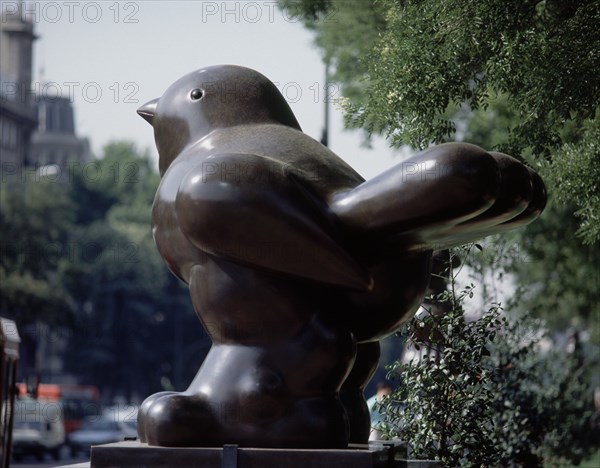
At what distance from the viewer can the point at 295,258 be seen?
5.96 meters

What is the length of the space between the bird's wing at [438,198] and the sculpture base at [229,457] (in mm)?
1117

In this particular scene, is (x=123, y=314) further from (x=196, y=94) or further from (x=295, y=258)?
(x=295, y=258)

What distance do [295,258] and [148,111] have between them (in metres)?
1.75

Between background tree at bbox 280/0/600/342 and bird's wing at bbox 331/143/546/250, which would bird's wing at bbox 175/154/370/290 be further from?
background tree at bbox 280/0/600/342

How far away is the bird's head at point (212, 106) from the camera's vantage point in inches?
267

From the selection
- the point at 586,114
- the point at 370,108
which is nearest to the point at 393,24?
the point at 370,108

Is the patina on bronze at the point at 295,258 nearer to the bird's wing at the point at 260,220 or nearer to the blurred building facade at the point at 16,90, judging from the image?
the bird's wing at the point at 260,220

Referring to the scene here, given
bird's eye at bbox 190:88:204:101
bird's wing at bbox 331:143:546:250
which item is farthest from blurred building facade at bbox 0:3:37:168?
bird's wing at bbox 331:143:546:250

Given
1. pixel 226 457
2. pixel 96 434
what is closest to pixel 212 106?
pixel 226 457

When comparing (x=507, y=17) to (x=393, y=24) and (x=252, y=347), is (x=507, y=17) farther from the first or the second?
(x=252, y=347)

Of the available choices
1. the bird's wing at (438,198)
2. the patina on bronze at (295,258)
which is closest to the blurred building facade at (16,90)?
the patina on bronze at (295,258)

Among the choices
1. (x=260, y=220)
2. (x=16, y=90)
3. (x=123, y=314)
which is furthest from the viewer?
(x=16, y=90)

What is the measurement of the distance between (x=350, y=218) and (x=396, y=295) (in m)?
0.63

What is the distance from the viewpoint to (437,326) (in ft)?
28.7
